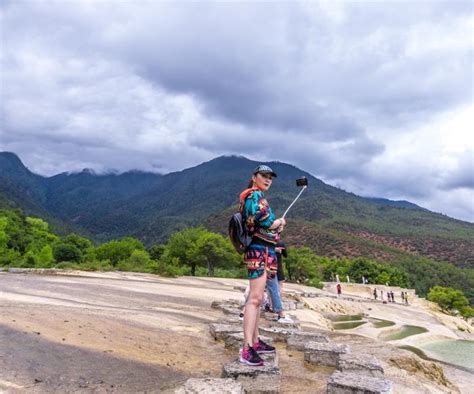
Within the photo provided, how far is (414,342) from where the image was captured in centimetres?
1883

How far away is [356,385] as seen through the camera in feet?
13.7

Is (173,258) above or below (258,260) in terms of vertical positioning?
below

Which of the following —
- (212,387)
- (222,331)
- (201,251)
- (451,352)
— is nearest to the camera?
(212,387)

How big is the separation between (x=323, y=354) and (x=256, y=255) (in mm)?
2232

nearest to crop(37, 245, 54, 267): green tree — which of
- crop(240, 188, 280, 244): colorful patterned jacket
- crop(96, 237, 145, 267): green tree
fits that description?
crop(96, 237, 145, 267): green tree

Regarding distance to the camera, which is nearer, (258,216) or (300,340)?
(258,216)

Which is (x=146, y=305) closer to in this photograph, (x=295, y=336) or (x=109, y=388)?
(x=295, y=336)

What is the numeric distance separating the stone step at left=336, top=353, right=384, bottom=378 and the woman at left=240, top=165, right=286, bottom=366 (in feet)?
3.89

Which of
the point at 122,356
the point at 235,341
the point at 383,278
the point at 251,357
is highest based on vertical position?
the point at 251,357

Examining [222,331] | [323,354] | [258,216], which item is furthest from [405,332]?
[258,216]

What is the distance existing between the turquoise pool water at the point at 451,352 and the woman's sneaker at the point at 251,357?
43.2ft

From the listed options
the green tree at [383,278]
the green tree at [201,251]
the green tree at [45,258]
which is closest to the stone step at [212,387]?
the green tree at [45,258]

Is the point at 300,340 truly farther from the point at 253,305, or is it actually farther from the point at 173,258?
the point at 173,258

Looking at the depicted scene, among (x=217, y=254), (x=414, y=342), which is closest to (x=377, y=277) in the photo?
(x=217, y=254)
